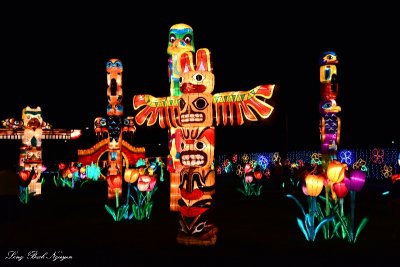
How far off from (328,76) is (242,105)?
21.2ft

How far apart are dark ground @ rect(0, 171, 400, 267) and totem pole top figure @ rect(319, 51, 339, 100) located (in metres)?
3.63

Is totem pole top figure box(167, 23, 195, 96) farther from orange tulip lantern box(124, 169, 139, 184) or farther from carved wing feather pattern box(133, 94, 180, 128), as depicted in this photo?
orange tulip lantern box(124, 169, 139, 184)

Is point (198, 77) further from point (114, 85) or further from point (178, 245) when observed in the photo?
point (114, 85)

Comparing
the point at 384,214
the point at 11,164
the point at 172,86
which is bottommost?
the point at 384,214

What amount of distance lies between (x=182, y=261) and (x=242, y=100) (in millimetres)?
3205

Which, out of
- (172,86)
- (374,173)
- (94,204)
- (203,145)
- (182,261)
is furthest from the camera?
(374,173)

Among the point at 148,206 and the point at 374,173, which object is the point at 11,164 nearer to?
the point at 148,206

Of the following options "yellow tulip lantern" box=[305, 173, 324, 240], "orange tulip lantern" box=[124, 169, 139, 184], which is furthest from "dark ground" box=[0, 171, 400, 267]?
"orange tulip lantern" box=[124, 169, 139, 184]

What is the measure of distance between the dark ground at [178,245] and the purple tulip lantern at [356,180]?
1.07 meters

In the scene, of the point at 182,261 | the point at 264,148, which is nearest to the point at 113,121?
the point at 182,261

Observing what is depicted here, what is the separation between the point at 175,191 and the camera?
1266 centimetres

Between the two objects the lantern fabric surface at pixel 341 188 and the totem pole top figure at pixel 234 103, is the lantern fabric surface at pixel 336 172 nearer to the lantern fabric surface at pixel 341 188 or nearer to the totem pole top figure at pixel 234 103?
the lantern fabric surface at pixel 341 188

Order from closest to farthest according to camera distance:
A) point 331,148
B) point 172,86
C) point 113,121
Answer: point 172,86 → point 331,148 → point 113,121

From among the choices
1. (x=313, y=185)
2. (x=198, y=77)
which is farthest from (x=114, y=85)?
(x=313, y=185)
